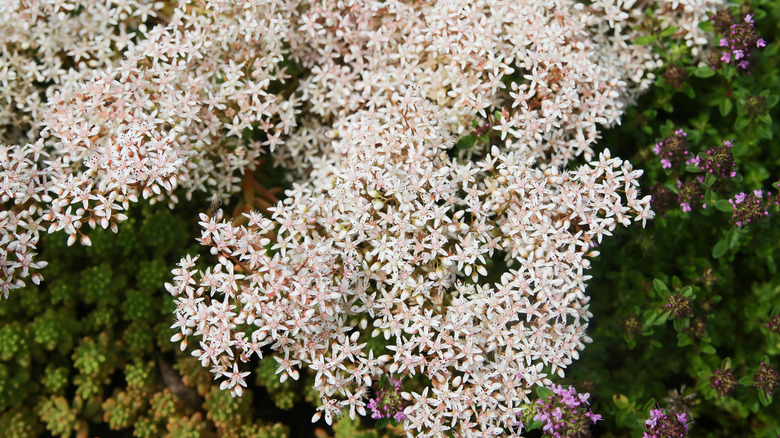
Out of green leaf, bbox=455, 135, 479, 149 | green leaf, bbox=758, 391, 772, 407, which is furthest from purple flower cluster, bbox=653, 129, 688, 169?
green leaf, bbox=758, 391, 772, 407

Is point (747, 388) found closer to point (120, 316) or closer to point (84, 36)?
point (120, 316)

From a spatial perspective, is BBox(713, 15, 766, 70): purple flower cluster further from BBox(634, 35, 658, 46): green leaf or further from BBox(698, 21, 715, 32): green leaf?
BBox(634, 35, 658, 46): green leaf

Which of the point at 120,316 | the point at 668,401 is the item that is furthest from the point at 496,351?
the point at 120,316

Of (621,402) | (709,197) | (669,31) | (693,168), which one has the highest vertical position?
(669,31)

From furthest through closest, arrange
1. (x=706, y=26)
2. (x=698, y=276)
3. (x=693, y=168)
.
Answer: (x=698, y=276)
(x=706, y=26)
(x=693, y=168)

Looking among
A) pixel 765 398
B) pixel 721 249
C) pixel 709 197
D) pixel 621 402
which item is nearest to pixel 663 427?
pixel 621 402

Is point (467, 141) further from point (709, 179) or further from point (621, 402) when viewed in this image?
point (621, 402)

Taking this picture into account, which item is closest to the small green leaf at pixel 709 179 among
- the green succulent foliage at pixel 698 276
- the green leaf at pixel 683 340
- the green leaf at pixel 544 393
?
the green succulent foliage at pixel 698 276

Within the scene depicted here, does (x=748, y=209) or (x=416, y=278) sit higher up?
(x=748, y=209)

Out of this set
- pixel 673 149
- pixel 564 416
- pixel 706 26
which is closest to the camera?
pixel 564 416
